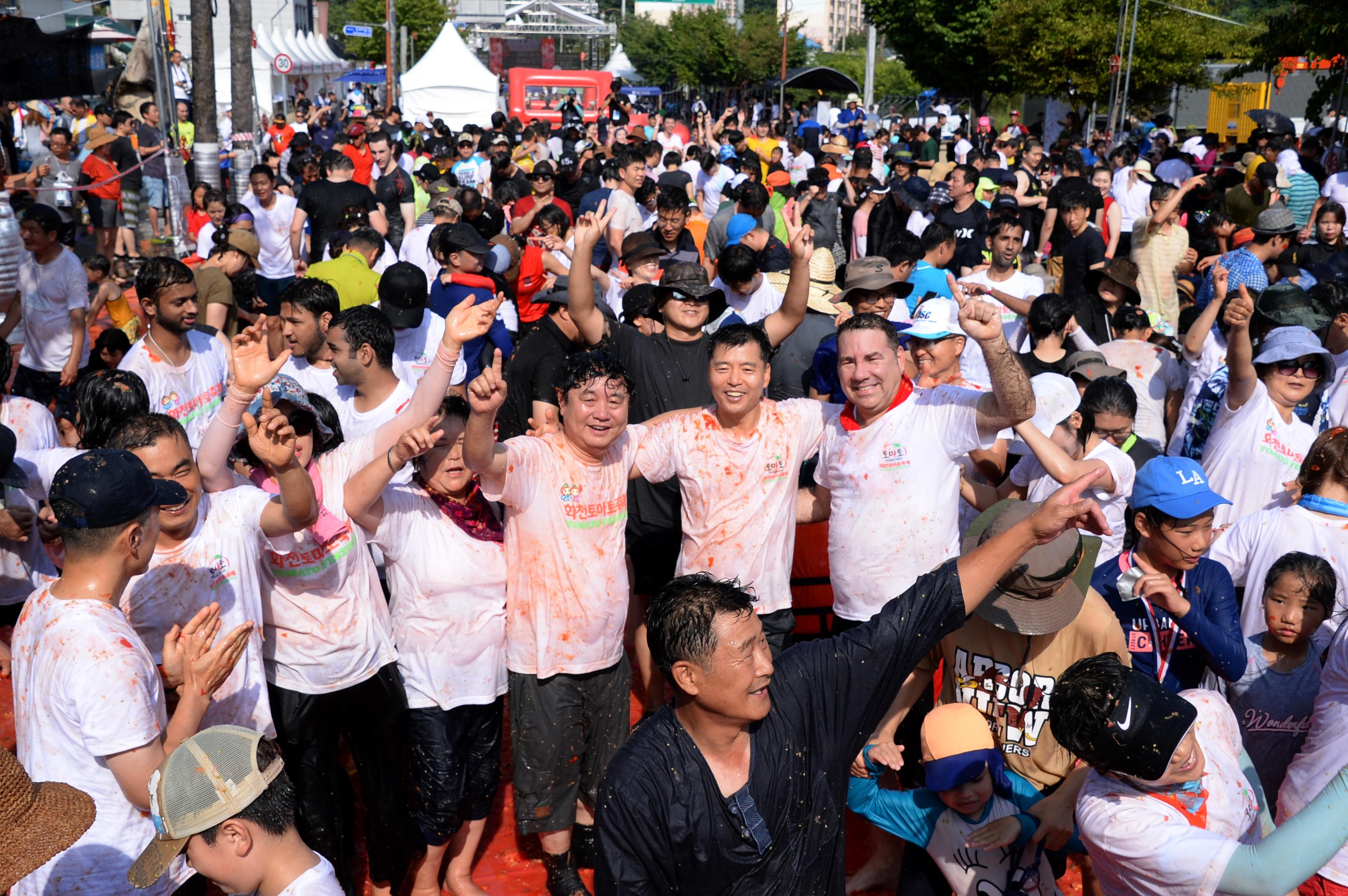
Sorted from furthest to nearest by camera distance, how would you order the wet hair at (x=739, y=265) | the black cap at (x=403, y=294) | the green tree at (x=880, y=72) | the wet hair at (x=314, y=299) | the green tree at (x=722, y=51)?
the green tree at (x=880, y=72) < the green tree at (x=722, y=51) < the wet hair at (x=739, y=265) < the black cap at (x=403, y=294) < the wet hair at (x=314, y=299)

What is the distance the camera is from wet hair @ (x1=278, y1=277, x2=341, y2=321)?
507cm

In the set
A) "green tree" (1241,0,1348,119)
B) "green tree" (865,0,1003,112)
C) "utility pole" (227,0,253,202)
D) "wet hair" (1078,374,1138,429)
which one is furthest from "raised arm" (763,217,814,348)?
"green tree" (865,0,1003,112)

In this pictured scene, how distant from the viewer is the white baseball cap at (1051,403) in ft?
15.2

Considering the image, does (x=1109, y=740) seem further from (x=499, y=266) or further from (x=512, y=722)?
(x=499, y=266)

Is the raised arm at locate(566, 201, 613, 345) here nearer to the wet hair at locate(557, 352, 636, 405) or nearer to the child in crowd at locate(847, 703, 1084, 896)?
the wet hair at locate(557, 352, 636, 405)

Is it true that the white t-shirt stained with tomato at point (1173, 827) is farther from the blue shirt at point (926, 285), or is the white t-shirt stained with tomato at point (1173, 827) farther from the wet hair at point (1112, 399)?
the blue shirt at point (926, 285)

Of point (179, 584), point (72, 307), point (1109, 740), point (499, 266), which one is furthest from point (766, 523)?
point (72, 307)

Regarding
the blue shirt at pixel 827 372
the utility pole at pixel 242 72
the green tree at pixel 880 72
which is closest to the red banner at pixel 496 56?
the green tree at pixel 880 72

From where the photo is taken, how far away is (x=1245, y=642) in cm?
379

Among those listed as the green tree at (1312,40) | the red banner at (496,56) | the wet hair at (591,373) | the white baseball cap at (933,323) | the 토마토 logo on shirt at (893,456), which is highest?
the red banner at (496,56)

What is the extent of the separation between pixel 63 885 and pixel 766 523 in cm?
240

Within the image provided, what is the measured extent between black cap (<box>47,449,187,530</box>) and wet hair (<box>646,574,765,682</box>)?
1339mm

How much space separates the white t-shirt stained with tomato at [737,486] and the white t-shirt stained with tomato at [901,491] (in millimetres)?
206

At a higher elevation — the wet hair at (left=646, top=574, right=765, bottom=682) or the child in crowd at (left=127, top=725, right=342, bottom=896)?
the wet hair at (left=646, top=574, right=765, bottom=682)
